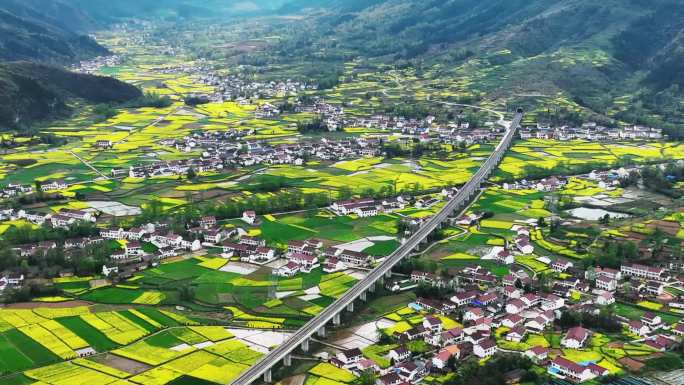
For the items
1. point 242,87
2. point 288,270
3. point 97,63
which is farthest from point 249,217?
point 97,63

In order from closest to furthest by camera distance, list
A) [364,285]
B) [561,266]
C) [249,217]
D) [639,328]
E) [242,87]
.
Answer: [639,328] < [364,285] < [561,266] < [249,217] < [242,87]

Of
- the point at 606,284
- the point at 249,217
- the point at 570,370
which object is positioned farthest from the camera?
the point at 249,217

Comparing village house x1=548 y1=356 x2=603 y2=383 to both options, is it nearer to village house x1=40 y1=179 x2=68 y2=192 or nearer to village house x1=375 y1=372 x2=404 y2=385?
village house x1=375 y1=372 x2=404 y2=385

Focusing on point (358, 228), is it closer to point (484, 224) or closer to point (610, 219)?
point (484, 224)

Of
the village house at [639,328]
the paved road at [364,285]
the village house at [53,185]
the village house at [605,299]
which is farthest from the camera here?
the village house at [53,185]

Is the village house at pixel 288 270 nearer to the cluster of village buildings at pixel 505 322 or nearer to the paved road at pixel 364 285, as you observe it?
the paved road at pixel 364 285

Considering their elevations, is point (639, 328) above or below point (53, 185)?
below

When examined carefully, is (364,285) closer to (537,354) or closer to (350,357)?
(350,357)

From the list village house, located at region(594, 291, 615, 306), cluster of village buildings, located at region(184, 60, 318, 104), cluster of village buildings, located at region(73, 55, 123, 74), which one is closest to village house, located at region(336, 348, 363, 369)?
village house, located at region(594, 291, 615, 306)

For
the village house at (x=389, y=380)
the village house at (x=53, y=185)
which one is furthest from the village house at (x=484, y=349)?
the village house at (x=53, y=185)
